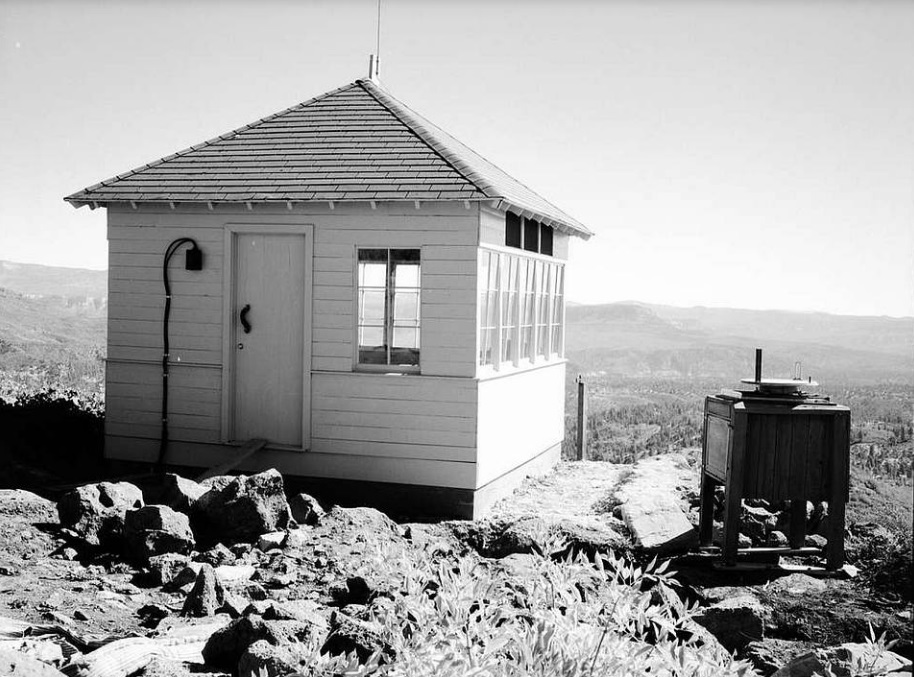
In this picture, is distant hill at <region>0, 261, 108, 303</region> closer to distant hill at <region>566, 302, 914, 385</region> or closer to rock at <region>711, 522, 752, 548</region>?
distant hill at <region>566, 302, 914, 385</region>

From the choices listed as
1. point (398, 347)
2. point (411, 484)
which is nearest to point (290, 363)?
point (398, 347)

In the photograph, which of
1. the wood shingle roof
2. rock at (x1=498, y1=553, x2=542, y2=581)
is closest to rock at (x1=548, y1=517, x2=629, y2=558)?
rock at (x1=498, y1=553, x2=542, y2=581)

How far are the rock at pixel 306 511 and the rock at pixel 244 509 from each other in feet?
0.86

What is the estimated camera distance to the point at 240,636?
5699mm

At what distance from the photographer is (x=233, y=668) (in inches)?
224

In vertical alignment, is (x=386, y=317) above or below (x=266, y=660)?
above

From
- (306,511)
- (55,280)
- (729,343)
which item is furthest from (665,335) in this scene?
(306,511)

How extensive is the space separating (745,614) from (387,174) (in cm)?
689

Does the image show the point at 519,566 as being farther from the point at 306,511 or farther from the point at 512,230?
the point at 512,230

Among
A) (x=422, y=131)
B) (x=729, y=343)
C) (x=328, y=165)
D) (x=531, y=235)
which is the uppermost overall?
(x=422, y=131)

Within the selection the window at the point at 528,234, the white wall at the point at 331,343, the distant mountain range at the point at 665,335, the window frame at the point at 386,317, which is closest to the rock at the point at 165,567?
the white wall at the point at 331,343

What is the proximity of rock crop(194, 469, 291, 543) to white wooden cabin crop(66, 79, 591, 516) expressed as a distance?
1998 millimetres

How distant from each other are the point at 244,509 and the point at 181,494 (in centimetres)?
75

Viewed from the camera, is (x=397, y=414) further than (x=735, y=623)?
Yes
